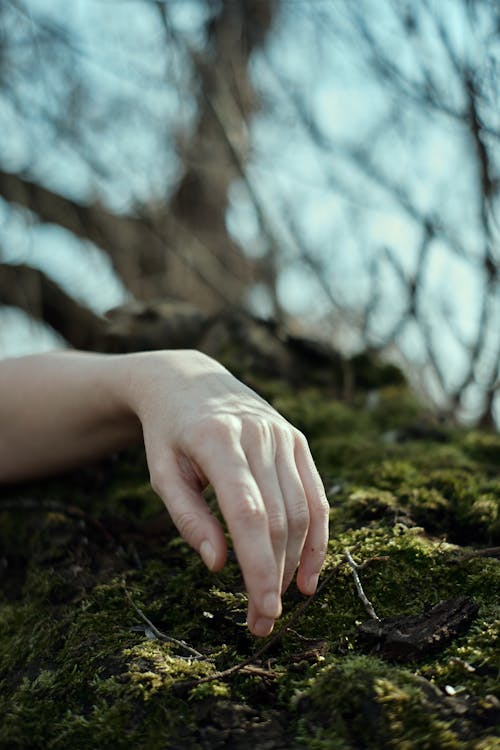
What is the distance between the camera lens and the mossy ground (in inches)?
42.8

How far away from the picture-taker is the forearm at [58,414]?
1.91 m

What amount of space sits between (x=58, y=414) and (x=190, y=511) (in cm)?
91

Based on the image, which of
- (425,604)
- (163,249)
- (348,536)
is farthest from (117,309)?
(163,249)

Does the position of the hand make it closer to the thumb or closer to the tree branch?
the thumb

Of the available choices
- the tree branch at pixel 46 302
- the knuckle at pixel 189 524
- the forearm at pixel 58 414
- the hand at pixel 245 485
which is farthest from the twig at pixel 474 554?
the tree branch at pixel 46 302

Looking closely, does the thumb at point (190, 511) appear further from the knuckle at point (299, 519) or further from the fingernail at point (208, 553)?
the knuckle at point (299, 519)

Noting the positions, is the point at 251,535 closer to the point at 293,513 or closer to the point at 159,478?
the point at 293,513

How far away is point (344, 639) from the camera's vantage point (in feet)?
4.33

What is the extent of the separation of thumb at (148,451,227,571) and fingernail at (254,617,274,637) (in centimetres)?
12

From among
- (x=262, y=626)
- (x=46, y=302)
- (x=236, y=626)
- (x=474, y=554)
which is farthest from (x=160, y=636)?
(x=46, y=302)

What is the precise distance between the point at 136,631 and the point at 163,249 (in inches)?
232

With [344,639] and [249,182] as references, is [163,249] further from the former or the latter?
[344,639]

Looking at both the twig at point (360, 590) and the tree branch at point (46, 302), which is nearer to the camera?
the twig at point (360, 590)

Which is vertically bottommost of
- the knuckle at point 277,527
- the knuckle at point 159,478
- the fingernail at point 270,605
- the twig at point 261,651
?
the twig at point 261,651
